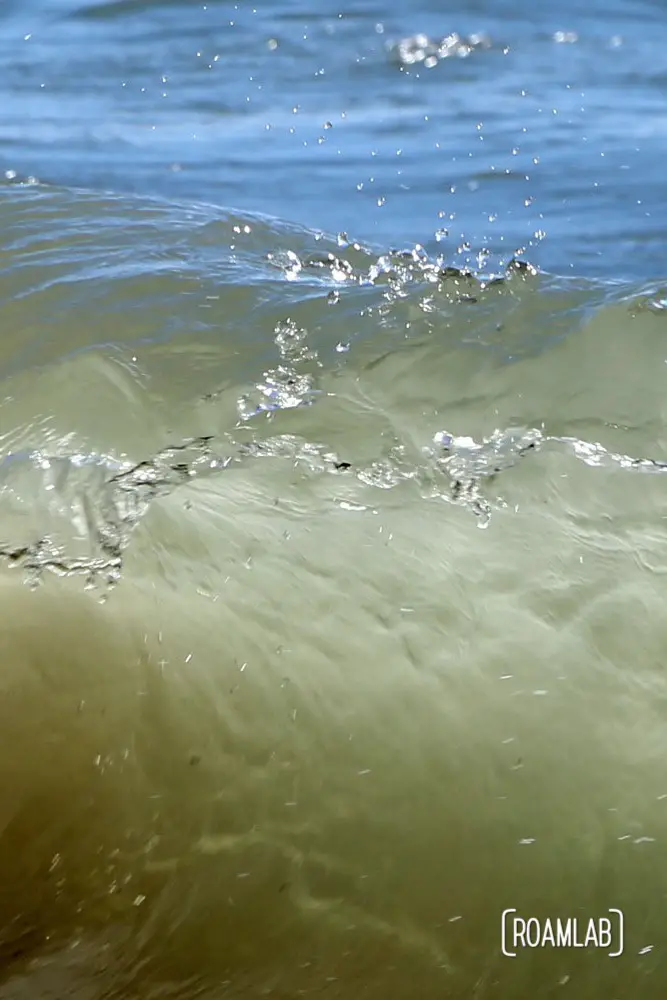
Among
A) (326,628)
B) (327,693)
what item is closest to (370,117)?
(326,628)

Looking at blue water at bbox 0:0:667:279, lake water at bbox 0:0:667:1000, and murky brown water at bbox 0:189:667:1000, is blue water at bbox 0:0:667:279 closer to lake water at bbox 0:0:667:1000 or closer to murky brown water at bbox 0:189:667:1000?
lake water at bbox 0:0:667:1000

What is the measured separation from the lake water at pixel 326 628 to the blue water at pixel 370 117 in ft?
2.97

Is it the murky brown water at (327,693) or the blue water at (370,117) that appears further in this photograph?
the blue water at (370,117)

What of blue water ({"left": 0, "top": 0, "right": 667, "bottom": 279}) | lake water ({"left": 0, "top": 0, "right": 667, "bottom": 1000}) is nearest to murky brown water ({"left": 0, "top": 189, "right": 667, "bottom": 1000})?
lake water ({"left": 0, "top": 0, "right": 667, "bottom": 1000})

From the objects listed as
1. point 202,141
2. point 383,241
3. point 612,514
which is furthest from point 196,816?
point 202,141

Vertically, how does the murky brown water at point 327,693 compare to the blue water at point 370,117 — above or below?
below

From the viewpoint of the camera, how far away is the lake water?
1866 millimetres

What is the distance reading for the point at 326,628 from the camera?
6.89 ft

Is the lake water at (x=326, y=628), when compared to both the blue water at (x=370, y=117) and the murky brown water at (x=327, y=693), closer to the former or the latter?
the murky brown water at (x=327, y=693)

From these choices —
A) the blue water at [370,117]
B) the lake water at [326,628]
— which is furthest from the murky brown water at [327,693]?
the blue water at [370,117]

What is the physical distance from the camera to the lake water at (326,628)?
1.87 m

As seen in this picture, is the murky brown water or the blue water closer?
the murky brown water

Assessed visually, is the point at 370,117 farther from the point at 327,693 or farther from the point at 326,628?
the point at 327,693

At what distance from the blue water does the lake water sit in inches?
35.7
